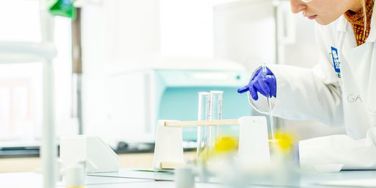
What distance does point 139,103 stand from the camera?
2820mm

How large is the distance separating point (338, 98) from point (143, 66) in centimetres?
114

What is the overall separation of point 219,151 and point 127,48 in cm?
313

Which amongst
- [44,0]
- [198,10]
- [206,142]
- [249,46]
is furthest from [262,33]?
[44,0]

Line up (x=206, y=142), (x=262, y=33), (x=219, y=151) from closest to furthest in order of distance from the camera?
(x=219, y=151) → (x=206, y=142) → (x=262, y=33)

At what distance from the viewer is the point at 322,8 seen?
1.57 metres

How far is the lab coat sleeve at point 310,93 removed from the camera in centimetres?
183

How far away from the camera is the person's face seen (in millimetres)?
1569

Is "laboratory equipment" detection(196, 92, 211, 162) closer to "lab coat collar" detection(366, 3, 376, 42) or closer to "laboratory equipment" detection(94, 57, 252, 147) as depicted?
"lab coat collar" detection(366, 3, 376, 42)

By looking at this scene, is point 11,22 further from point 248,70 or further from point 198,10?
point 248,70

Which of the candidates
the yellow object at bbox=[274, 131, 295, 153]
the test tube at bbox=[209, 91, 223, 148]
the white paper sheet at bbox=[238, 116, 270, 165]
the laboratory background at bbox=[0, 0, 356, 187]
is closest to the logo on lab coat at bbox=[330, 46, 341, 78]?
the test tube at bbox=[209, 91, 223, 148]

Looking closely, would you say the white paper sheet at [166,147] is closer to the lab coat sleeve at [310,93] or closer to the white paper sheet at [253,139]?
the white paper sheet at [253,139]

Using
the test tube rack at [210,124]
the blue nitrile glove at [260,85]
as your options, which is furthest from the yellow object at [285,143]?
the blue nitrile glove at [260,85]

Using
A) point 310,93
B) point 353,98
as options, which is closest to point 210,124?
point 353,98

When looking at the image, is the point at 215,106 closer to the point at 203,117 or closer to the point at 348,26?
the point at 203,117
